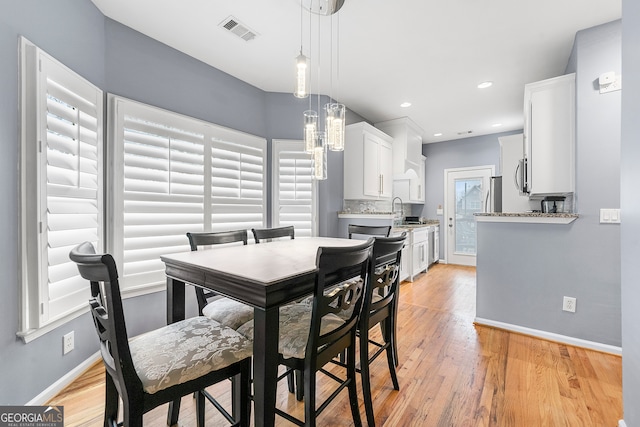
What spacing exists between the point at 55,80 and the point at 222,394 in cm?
226

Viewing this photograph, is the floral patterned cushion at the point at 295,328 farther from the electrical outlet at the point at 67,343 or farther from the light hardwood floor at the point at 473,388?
the electrical outlet at the point at 67,343

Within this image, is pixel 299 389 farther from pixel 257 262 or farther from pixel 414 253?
pixel 414 253

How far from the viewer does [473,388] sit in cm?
182

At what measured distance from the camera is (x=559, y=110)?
2.58 metres

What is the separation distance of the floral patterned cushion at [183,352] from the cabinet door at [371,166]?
10.4ft

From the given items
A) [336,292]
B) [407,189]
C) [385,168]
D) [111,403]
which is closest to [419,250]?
[407,189]

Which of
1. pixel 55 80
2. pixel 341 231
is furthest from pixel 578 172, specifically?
pixel 55 80

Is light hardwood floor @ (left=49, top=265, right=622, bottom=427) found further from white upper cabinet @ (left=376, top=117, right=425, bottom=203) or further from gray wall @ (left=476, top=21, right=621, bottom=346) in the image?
white upper cabinet @ (left=376, top=117, right=425, bottom=203)

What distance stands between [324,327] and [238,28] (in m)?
2.53

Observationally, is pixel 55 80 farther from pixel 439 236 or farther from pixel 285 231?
pixel 439 236

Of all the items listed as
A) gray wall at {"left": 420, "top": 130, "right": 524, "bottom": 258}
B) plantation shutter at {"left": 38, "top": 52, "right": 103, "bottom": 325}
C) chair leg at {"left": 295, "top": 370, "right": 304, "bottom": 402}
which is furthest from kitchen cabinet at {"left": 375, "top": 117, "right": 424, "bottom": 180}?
plantation shutter at {"left": 38, "top": 52, "right": 103, "bottom": 325}

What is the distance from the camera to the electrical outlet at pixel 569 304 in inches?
95.7

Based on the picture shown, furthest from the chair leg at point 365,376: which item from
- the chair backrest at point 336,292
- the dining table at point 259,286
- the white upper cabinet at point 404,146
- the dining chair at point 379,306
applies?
the white upper cabinet at point 404,146

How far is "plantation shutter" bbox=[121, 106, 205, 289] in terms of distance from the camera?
236 centimetres
